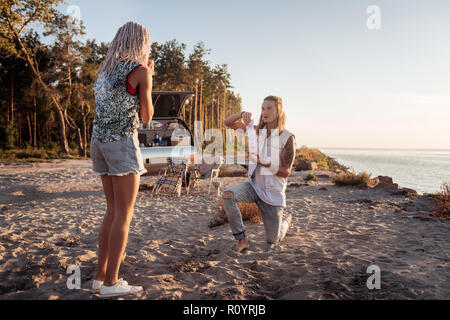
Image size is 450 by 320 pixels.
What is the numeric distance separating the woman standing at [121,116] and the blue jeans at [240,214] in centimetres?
149

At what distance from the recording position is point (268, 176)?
12.1 ft

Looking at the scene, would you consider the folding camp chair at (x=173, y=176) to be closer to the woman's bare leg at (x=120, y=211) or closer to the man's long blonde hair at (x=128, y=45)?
the woman's bare leg at (x=120, y=211)

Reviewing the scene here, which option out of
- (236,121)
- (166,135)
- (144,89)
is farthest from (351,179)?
(144,89)

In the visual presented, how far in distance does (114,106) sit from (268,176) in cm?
197

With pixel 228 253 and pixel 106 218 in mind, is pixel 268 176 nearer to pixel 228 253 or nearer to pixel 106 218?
pixel 228 253

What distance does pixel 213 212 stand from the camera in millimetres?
6578

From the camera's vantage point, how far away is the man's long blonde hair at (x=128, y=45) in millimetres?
2385

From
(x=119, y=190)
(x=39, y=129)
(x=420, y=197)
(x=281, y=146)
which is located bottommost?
(x=420, y=197)

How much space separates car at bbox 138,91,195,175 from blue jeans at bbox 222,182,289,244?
5.39m

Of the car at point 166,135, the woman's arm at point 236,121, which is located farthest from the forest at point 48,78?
the woman's arm at point 236,121

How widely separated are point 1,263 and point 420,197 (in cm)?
891
